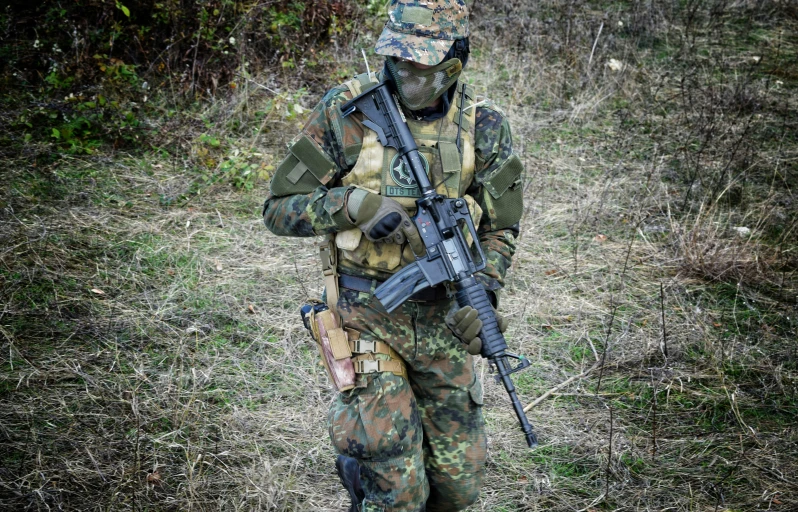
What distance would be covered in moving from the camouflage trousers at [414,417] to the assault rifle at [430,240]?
7.6 inches

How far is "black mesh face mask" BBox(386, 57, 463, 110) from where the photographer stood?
8.54 feet

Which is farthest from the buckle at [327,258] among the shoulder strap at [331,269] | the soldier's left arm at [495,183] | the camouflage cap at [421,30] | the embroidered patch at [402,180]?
the camouflage cap at [421,30]

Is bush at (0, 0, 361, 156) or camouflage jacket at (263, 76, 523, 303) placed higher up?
camouflage jacket at (263, 76, 523, 303)

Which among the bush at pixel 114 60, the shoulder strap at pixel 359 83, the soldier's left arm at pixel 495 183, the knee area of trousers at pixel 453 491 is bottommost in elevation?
the knee area of trousers at pixel 453 491

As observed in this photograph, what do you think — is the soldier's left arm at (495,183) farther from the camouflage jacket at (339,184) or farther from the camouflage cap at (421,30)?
the camouflage cap at (421,30)

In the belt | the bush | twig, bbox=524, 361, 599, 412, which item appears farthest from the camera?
the bush

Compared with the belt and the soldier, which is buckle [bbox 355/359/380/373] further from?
the belt

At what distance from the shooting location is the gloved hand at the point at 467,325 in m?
2.47

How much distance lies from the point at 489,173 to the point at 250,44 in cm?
477

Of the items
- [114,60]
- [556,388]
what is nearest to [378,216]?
[556,388]

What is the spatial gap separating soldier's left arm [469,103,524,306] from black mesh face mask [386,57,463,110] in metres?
0.26

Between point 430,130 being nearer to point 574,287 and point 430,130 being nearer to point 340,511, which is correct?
point 340,511

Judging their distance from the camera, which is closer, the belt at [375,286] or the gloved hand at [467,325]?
the gloved hand at [467,325]

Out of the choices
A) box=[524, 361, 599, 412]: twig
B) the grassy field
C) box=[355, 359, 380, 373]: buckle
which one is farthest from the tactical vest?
box=[524, 361, 599, 412]: twig
